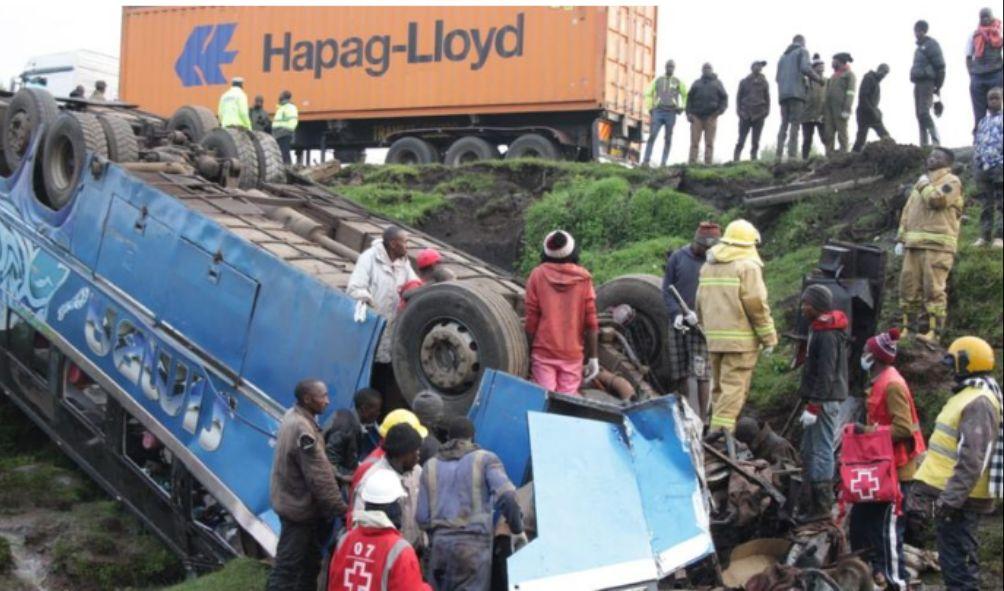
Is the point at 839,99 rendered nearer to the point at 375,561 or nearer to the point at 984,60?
the point at 984,60

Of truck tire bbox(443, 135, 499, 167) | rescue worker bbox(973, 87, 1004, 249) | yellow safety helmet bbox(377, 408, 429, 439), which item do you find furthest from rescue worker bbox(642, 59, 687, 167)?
yellow safety helmet bbox(377, 408, 429, 439)

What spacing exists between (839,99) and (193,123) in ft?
25.9

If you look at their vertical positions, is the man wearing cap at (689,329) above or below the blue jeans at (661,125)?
below

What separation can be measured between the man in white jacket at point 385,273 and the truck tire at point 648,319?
65.5 inches

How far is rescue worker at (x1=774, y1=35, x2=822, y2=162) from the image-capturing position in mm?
15570

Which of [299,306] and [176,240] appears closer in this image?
[299,306]

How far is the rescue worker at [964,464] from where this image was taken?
→ 264 inches

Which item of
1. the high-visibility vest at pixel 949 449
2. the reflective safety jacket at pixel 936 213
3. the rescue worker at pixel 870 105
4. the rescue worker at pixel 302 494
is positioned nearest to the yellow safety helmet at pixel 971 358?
the high-visibility vest at pixel 949 449

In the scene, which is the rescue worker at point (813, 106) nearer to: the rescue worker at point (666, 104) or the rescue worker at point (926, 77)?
the rescue worker at point (926, 77)

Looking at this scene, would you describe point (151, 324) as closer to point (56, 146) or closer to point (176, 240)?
point (176, 240)

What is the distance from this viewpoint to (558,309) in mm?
7871

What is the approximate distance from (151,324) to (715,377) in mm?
3875

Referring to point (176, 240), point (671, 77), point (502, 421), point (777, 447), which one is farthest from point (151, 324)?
point (671, 77)

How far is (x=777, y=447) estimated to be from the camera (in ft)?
28.5
